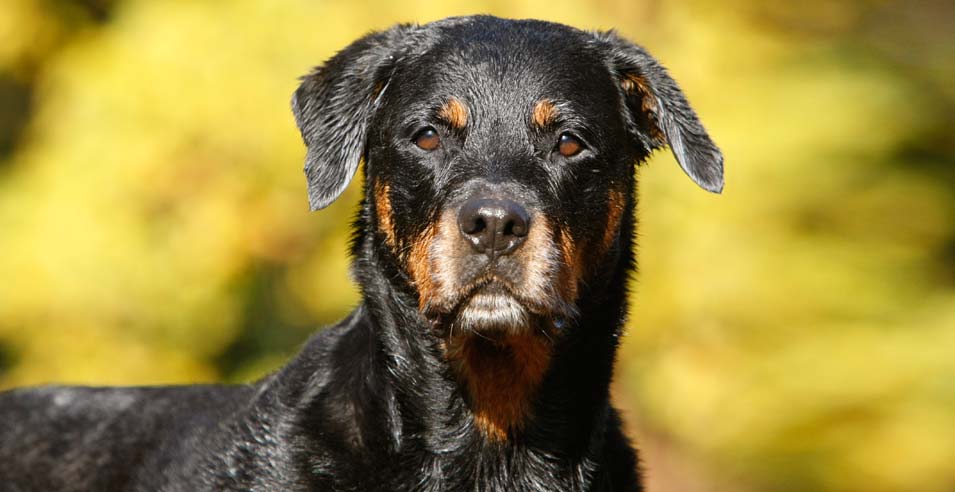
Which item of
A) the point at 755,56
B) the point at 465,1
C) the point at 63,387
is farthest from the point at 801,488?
the point at 63,387

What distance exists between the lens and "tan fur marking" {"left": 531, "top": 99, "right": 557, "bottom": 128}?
4.49 meters

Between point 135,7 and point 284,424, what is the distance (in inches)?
247

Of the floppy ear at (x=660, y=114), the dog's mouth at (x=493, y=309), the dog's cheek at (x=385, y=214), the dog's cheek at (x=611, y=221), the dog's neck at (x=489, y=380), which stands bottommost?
the dog's neck at (x=489, y=380)

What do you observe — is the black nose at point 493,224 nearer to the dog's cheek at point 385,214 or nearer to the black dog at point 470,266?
the black dog at point 470,266

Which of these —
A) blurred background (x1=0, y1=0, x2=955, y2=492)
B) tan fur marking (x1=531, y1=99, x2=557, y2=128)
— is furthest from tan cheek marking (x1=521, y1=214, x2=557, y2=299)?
blurred background (x1=0, y1=0, x2=955, y2=492)

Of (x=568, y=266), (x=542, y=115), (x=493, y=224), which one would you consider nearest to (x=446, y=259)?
(x=493, y=224)

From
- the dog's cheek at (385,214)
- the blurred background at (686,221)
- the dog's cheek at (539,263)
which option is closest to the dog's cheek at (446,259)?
the dog's cheek at (539,263)

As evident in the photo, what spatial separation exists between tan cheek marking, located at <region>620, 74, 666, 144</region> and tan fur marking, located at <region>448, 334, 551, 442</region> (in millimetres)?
1029

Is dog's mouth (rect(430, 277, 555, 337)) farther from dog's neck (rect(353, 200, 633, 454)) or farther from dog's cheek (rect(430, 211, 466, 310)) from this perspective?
dog's neck (rect(353, 200, 633, 454))

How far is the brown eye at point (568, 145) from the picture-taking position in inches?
178

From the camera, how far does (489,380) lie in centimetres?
450

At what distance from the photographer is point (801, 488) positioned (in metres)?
9.79

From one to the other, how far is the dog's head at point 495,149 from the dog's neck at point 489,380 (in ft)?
0.41

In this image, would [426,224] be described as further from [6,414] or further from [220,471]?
[6,414]
